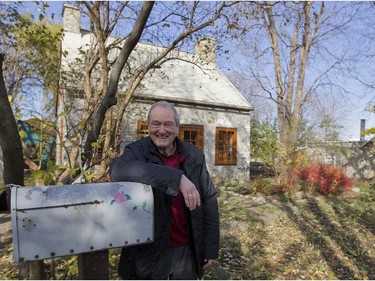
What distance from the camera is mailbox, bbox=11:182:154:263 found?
1046 mm

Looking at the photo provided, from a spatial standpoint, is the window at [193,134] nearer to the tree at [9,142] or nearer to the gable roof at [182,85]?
the gable roof at [182,85]

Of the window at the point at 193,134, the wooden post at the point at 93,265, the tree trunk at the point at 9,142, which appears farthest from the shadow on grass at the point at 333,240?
the window at the point at 193,134

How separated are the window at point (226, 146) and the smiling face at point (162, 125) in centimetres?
1092

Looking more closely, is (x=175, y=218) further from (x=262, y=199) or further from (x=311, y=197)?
(x=311, y=197)

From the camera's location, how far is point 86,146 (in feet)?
9.84

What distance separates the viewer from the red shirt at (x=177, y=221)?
1.85 meters

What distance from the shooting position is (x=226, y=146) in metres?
13.1

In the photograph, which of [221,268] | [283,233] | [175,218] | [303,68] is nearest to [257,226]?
[283,233]

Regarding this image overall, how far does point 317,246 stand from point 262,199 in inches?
156

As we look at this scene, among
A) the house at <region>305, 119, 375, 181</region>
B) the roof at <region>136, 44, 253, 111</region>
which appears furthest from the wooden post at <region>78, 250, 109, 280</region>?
the house at <region>305, 119, 375, 181</region>

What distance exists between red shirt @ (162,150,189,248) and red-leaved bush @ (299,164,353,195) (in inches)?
353

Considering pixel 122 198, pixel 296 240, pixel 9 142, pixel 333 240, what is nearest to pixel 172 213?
pixel 122 198

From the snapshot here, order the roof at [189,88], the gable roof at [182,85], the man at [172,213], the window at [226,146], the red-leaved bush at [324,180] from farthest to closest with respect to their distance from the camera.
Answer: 1. the window at [226,146]
2. the roof at [189,88]
3. the gable roof at [182,85]
4. the red-leaved bush at [324,180]
5. the man at [172,213]

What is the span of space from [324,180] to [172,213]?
9.15m
